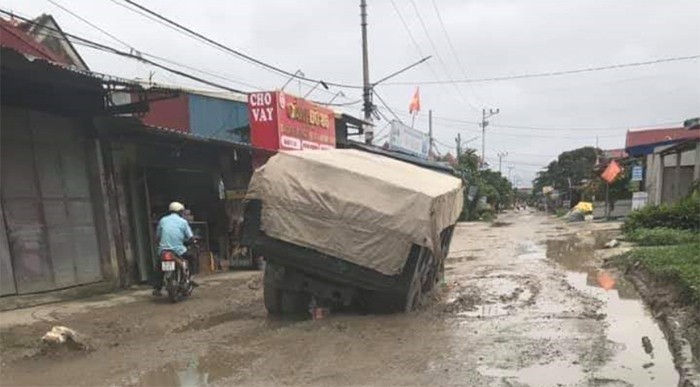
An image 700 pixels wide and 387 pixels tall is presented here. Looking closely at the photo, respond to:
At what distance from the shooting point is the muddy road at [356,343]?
20.7 feet

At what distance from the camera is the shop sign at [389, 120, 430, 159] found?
31.4m

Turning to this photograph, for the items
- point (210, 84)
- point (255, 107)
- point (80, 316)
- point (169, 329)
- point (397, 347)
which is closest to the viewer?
point (397, 347)

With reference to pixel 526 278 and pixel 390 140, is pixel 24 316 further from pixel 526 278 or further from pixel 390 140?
pixel 390 140

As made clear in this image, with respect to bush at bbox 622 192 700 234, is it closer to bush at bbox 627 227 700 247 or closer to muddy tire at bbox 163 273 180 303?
bush at bbox 627 227 700 247

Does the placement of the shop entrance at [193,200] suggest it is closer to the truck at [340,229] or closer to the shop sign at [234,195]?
the shop sign at [234,195]

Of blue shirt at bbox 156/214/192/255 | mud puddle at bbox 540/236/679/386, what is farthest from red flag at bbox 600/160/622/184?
blue shirt at bbox 156/214/192/255

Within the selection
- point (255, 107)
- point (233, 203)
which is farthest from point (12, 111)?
point (255, 107)

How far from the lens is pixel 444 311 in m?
9.74

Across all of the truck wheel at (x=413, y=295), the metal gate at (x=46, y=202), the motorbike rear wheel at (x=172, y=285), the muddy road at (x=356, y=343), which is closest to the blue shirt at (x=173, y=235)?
the motorbike rear wheel at (x=172, y=285)

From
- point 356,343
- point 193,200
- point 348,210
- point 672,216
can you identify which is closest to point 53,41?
point 193,200

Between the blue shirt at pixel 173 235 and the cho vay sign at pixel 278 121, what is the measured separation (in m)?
6.71

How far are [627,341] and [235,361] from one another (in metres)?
4.36

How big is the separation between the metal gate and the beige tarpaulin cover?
12.6ft

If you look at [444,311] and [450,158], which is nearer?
[444,311]
